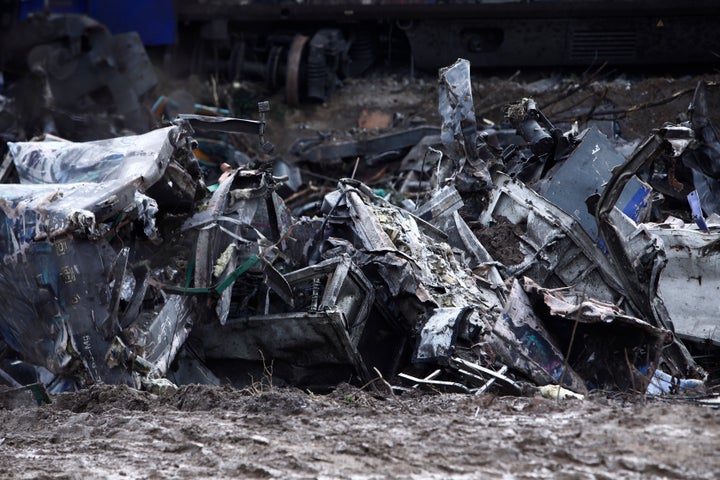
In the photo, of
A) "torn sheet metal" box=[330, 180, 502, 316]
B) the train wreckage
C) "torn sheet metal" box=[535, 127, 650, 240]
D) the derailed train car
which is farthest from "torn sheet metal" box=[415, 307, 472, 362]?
the derailed train car

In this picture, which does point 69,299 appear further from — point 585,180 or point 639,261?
point 585,180

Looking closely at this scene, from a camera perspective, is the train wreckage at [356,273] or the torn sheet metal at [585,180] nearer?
the train wreckage at [356,273]

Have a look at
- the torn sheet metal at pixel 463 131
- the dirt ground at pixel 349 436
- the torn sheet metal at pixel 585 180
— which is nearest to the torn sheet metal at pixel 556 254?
the torn sheet metal at pixel 585 180

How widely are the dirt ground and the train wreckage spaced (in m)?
0.52

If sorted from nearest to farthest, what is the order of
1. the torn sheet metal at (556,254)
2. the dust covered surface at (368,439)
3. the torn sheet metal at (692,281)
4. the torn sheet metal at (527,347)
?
the dust covered surface at (368,439)
the torn sheet metal at (527,347)
the torn sheet metal at (556,254)
the torn sheet metal at (692,281)

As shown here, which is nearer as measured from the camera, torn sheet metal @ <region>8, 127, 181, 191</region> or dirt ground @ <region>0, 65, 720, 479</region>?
dirt ground @ <region>0, 65, 720, 479</region>

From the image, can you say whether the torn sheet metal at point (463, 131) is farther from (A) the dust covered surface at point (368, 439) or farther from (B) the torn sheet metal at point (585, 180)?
(A) the dust covered surface at point (368, 439)

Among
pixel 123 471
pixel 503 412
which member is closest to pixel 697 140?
pixel 503 412

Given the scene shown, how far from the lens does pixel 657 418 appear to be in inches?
143

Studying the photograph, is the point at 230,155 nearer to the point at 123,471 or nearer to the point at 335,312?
the point at 335,312

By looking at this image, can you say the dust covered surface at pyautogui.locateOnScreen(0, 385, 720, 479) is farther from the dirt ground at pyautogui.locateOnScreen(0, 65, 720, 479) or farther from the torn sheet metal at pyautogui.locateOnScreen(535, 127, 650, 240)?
the torn sheet metal at pyautogui.locateOnScreen(535, 127, 650, 240)

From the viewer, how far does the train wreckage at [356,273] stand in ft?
17.1

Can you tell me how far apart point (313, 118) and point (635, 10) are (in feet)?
16.6

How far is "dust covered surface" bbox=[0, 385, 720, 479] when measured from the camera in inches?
133
